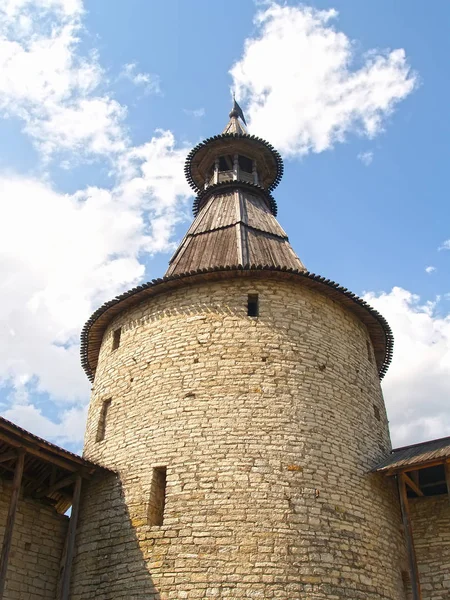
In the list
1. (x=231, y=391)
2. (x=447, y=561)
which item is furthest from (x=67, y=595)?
(x=447, y=561)

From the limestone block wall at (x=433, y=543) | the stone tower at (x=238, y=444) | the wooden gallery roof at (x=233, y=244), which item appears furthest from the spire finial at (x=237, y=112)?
the limestone block wall at (x=433, y=543)

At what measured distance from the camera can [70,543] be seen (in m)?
11.9

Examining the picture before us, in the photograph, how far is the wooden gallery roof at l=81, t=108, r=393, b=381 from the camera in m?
14.2

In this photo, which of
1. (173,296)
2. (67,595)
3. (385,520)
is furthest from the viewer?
(173,296)

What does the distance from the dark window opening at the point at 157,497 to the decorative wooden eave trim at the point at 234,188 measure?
423 inches

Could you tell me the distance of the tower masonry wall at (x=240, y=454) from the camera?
1061cm

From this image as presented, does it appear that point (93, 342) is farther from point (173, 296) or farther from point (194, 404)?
point (194, 404)

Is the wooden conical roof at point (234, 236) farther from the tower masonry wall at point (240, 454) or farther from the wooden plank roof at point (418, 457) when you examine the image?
the wooden plank roof at point (418, 457)

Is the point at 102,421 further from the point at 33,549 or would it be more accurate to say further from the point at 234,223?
the point at 234,223

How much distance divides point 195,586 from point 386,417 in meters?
6.77

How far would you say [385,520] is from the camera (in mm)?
12258

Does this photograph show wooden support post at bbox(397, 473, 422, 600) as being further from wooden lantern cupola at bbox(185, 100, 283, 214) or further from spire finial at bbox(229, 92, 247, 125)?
spire finial at bbox(229, 92, 247, 125)

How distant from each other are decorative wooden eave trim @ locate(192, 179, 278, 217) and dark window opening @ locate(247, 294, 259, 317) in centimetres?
719

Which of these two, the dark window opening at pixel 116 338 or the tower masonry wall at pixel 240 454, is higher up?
the dark window opening at pixel 116 338
